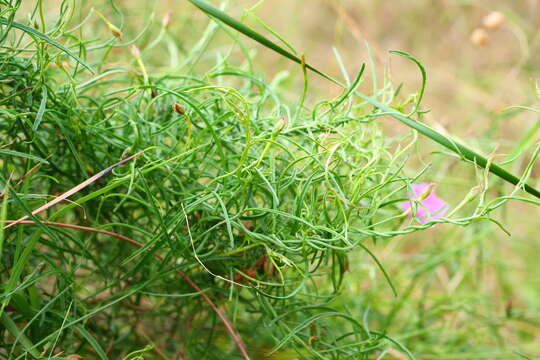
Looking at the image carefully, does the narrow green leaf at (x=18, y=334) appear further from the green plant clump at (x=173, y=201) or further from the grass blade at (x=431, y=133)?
the grass blade at (x=431, y=133)

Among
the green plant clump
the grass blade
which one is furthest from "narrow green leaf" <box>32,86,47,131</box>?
the grass blade

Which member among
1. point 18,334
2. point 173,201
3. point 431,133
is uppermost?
point 431,133

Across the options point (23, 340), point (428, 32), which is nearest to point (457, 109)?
point (428, 32)

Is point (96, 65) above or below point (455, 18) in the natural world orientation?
below

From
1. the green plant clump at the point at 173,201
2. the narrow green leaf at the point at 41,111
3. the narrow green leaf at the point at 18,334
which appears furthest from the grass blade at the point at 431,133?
the narrow green leaf at the point at 18,334

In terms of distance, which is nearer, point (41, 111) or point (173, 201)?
point (41, 111)

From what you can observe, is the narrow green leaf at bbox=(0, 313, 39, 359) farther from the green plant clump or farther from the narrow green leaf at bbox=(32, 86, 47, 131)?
the narrow green leaf at bbox=(32, 86, 47, 131)

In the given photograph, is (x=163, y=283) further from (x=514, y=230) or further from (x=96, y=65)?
(x=514, y=230)

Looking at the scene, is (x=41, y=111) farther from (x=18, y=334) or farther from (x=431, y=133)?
(x=431, y=133)

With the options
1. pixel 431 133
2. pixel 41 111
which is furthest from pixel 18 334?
pixel 431 133
